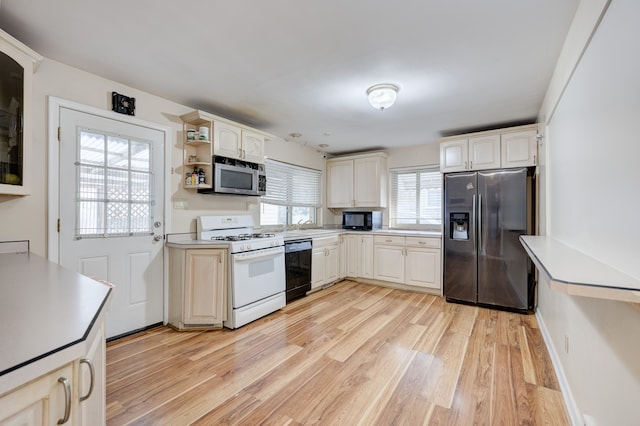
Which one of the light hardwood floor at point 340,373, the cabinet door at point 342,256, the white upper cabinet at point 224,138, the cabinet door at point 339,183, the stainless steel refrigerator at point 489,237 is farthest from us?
the cabinet door at point 339,183

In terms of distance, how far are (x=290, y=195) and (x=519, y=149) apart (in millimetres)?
3159

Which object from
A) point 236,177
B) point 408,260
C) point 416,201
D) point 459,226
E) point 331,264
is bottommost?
point 331,264

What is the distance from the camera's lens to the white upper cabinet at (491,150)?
132 inches

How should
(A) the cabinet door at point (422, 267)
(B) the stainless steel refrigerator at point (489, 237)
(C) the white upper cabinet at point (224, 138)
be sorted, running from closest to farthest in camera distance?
1. (C) the white upper cabinet at point (224, 138)
2. (B) the stainless steel refrigerator at point (489, 237)
3. (A) the cabinet door at point (422, 267)

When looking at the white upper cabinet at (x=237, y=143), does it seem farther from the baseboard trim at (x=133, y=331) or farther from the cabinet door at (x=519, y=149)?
the cabinet door at (x=519, y=149)

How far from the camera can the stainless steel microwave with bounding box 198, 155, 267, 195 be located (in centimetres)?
309

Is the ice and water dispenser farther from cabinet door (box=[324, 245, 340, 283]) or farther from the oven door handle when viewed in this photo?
the oven door handle

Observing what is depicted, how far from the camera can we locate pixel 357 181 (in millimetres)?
4992

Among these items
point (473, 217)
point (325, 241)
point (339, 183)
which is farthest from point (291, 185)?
point (473, 217)

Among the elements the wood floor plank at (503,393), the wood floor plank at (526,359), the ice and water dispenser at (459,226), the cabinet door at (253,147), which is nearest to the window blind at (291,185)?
the cabinet door at (253,147)

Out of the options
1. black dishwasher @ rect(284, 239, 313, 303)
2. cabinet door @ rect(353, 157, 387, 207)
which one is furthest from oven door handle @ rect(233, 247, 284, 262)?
cabinet door @ rect(353, 157, 387, 207)

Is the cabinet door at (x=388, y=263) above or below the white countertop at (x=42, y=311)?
below

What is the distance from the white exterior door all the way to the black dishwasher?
1398 mm

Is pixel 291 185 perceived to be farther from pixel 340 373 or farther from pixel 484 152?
pixel 340 373
